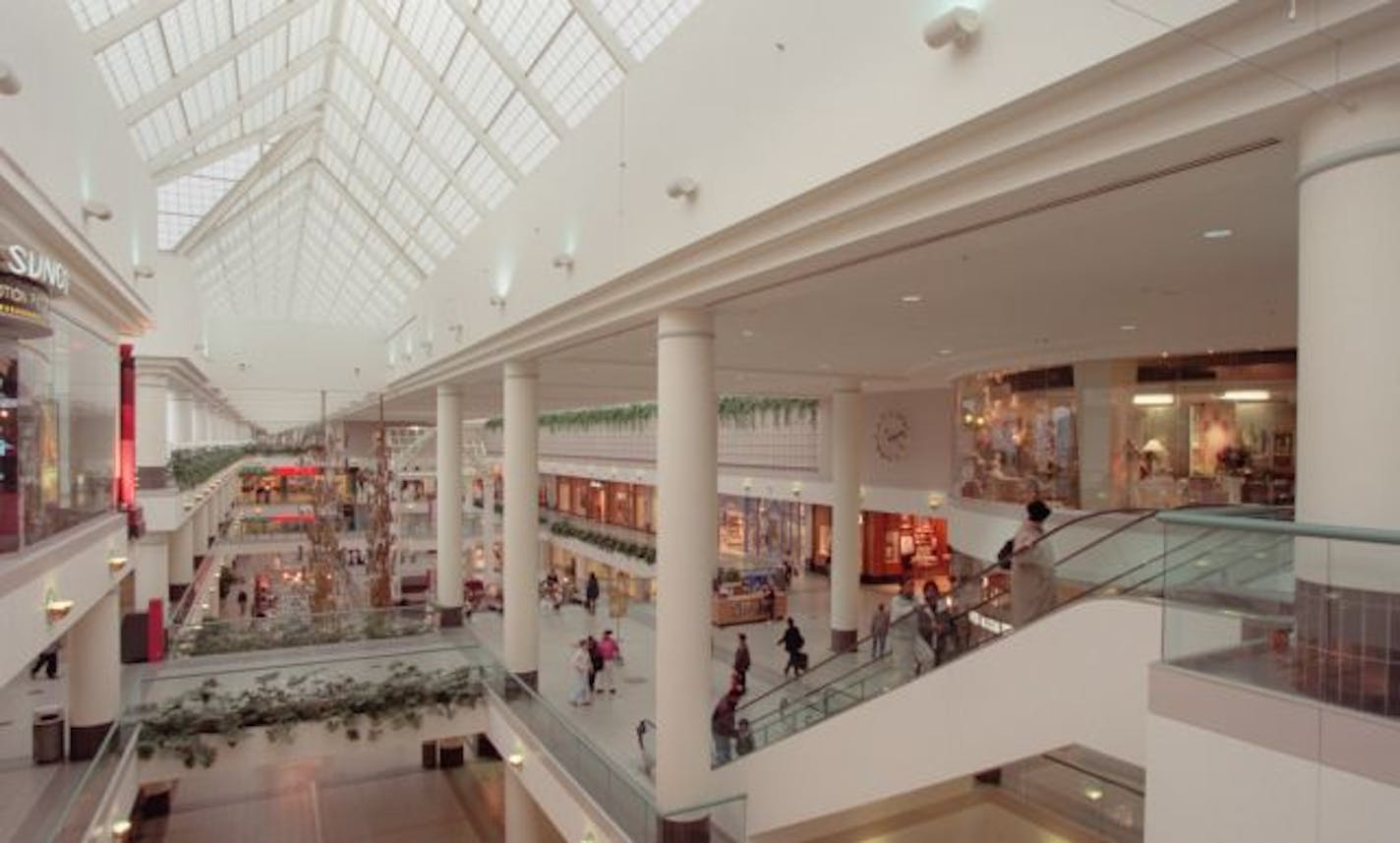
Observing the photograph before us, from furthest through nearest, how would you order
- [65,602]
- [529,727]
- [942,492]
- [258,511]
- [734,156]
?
[258,511] < [942,492] < [529,727] < [65,602] < [734,156]

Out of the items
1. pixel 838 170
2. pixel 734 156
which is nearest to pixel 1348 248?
pixel 838 170

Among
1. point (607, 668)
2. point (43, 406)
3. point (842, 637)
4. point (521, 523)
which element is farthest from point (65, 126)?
point (842, 637)

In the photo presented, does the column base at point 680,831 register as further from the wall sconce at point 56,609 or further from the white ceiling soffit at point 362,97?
the white ceiling soffit at point 362,97

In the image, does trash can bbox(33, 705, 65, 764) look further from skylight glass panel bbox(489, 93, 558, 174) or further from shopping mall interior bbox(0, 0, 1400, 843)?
skylight glass panel bbox(489, 93, 558, 174)

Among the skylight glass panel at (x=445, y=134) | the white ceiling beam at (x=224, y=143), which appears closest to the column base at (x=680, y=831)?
the skylight glass panel at (x=445, y=134)

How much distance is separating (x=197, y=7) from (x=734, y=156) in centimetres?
1101

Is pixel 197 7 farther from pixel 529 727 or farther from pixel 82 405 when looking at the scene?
pixel 529 727

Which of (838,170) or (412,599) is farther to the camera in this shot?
(412,599)

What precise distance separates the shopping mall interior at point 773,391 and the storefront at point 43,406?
0.07 meters

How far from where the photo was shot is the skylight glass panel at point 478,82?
13250mm

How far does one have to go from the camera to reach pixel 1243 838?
143 inches

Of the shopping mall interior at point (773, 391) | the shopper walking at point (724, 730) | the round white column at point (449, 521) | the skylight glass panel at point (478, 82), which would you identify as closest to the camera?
the shopping mall interior at point (773, 391)

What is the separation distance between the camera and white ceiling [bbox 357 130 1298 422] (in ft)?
17.6

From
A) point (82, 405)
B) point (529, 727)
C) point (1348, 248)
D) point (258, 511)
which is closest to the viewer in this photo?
point (1348, 248)
